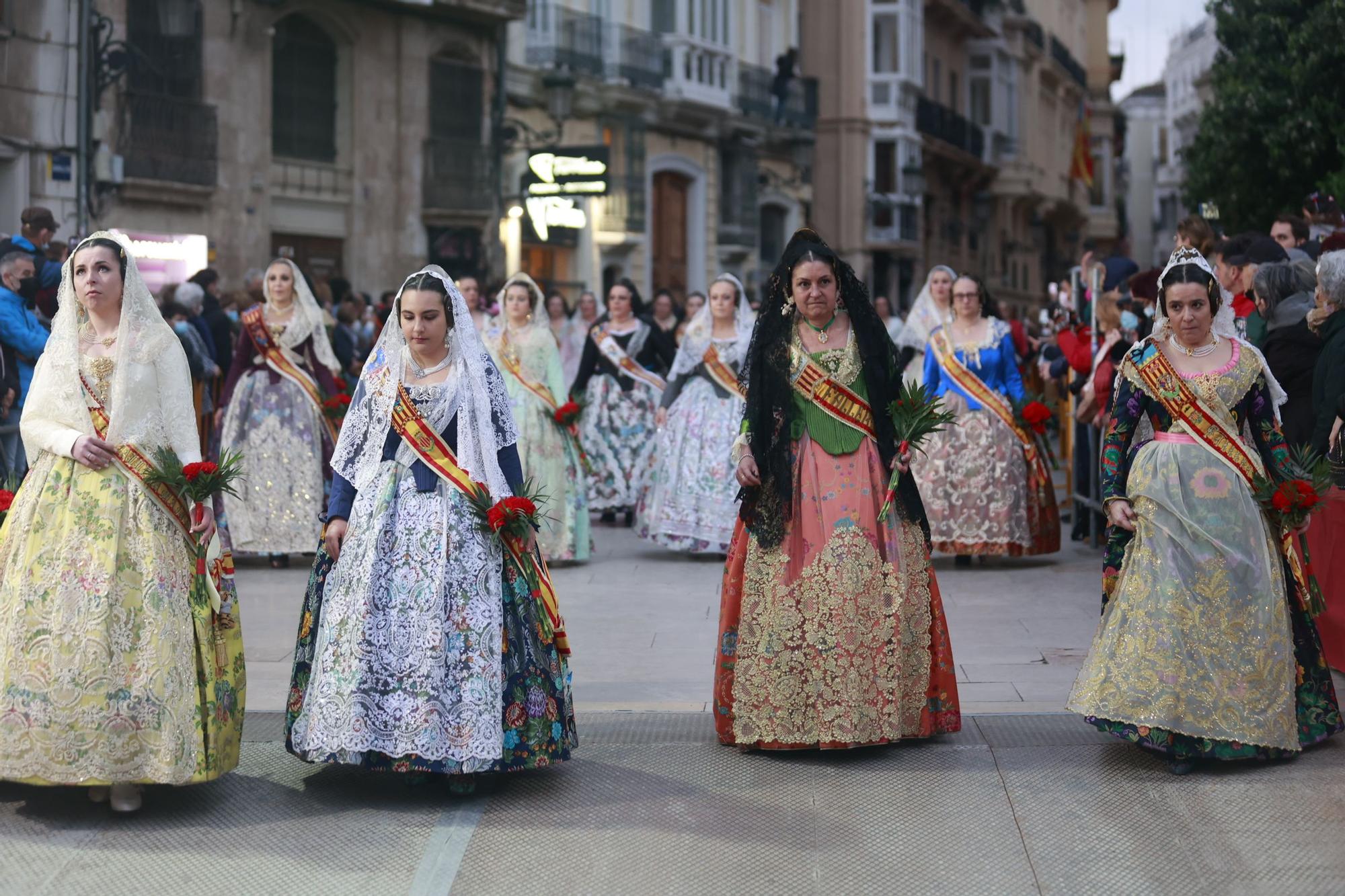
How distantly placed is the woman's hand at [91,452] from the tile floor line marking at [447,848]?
150 cm

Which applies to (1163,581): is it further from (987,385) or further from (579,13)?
(579,13)

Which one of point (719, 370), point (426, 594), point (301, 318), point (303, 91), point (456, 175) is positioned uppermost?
point (303, 91)

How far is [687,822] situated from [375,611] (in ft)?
3.79

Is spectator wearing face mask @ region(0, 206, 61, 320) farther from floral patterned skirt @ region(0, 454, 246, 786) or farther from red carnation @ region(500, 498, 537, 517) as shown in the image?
red carnation @ region(500, 498, 537, 517)

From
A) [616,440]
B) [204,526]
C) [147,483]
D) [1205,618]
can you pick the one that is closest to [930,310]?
[616,440]

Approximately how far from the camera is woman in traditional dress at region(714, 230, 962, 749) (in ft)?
20.7

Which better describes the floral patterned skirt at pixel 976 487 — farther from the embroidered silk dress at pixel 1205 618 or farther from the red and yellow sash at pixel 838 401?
the embroidered silk dress at pixel 1205 618

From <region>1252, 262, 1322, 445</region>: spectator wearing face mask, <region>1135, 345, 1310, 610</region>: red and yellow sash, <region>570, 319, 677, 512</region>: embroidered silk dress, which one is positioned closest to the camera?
<region>1135, 345, 1310, 610</region>: red and yellow sash

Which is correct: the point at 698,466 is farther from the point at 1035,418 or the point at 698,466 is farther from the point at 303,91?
the point at 303,91

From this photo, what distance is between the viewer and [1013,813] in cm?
573

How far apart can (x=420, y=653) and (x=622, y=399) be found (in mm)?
9290

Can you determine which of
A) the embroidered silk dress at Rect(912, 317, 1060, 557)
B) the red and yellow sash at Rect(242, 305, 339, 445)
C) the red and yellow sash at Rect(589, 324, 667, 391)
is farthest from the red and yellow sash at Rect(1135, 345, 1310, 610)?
the red and yellow sash at Rect(589, 324, 667, 391)

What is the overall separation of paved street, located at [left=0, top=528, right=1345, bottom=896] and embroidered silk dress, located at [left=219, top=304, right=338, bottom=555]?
441cm

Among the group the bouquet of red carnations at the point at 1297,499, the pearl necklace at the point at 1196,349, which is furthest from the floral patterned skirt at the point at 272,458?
the bouquet of red carnations at the point at 1297,499
